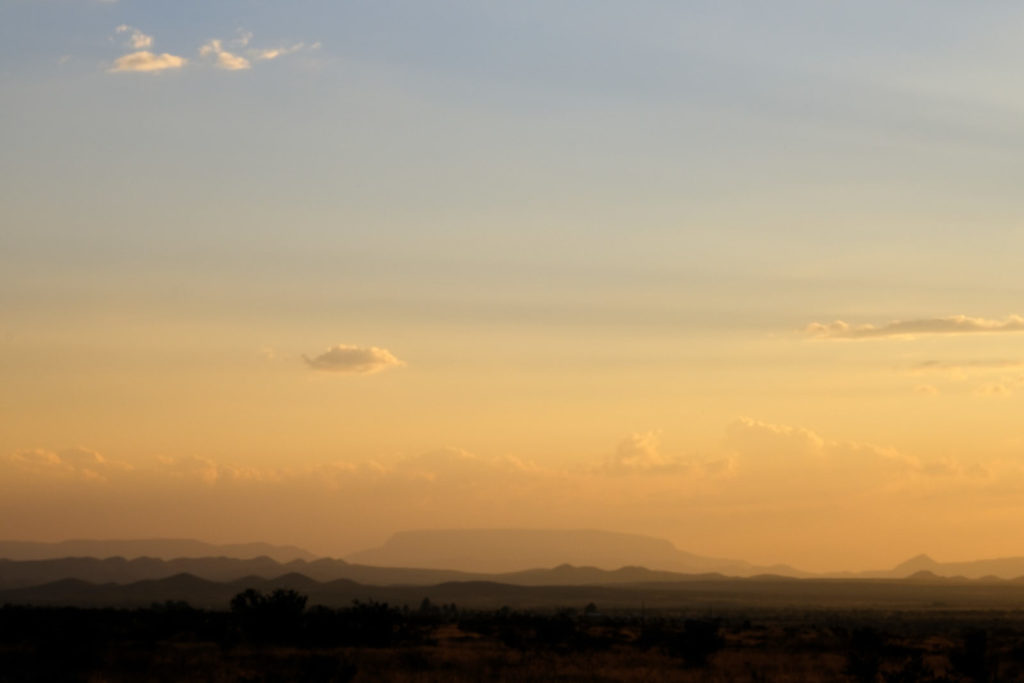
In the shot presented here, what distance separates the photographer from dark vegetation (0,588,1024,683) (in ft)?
110

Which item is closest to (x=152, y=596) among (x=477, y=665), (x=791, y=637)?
(x=791, y=637)

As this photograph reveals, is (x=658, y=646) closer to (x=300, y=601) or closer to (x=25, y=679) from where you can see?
(x=300, y=601)

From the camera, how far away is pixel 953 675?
34.0m

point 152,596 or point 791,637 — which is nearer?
point 791,637

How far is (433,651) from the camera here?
43.4 metres

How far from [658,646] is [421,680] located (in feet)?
60.8

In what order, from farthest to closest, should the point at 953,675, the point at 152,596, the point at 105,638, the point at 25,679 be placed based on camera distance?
the point at 152,596 < the point at 105,638 < the point at 953,675 < the point at 25,679

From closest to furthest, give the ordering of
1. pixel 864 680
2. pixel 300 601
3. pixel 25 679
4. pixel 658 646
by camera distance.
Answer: pixel 25 679
pixel 864 680
pixel 658 646
pixel 300 601

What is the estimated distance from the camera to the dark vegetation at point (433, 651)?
110 ft

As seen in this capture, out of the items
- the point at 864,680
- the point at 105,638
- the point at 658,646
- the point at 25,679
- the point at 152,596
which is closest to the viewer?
the point at 25,679

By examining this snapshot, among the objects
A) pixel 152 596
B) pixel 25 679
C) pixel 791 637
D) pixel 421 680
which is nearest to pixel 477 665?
pixel 421 680

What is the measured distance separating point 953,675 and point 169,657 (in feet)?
78.5

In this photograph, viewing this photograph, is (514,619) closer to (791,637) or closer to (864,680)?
(791,637)

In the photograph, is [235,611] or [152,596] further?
[152,596]
